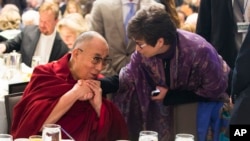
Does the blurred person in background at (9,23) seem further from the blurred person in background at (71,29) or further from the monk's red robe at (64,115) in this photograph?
the monk's red robe at (64,115)

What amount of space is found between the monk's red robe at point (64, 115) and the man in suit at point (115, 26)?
1032 mm

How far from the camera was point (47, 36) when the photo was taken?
16.5 ft

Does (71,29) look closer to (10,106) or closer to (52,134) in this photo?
(10,106)

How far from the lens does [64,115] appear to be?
113 inches

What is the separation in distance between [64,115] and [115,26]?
132 cm

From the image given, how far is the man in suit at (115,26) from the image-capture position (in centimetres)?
402

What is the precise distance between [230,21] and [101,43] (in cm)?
122

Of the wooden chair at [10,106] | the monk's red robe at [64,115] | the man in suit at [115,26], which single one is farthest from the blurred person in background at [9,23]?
the monk's red robe at [64,115]

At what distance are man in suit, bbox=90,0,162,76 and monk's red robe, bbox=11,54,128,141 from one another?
1.03 m

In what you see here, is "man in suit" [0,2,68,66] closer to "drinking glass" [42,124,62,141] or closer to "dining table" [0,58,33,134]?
"dining table" [0,58,33,134]

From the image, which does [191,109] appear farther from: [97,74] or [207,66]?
[97,74]

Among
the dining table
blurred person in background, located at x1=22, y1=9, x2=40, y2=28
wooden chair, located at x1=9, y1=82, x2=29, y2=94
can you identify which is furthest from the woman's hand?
blurred person in background, located at x1=22, y1=9, x2=40, y2=28

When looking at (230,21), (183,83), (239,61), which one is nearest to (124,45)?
(230,21)

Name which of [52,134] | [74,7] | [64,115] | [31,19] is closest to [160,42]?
[64,115]
